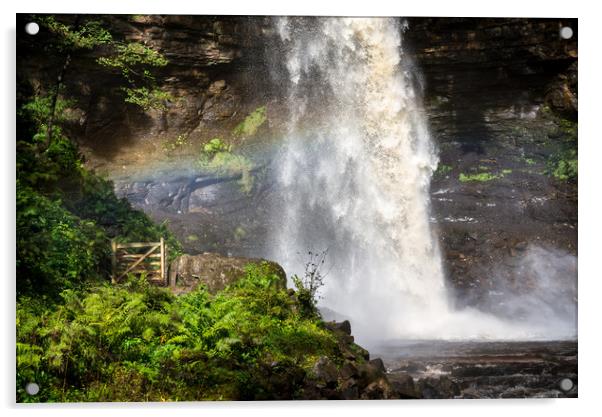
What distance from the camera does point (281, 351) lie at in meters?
6.51

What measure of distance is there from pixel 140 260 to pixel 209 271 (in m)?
0.61

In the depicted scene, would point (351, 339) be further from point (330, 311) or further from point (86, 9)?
point (86, 9)

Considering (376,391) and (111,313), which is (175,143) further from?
(376,391)

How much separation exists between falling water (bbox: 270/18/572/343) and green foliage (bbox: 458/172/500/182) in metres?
0.48

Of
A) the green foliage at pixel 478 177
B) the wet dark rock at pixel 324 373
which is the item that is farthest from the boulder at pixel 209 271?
the green foliage at pixel 478 177

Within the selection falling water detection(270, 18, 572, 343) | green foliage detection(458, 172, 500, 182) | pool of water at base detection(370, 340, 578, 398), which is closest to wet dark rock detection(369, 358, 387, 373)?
pool of water at base detection(370, 340, 578, 398)

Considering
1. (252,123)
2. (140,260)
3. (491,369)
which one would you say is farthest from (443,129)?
(140,260)

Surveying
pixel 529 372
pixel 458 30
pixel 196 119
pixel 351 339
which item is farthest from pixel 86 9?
pixel 529 372

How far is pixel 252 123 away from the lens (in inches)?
280

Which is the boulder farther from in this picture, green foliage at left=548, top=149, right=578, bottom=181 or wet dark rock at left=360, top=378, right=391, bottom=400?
green foliage at left=548, top=149, right=578, bottom=181

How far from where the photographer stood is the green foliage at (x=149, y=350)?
6238mm

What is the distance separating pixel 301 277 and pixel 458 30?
259 cm

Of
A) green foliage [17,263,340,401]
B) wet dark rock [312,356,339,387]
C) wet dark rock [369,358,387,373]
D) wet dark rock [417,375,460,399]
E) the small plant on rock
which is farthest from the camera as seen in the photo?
the small plant on rock

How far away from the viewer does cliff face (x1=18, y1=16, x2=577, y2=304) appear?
22.6 feet
